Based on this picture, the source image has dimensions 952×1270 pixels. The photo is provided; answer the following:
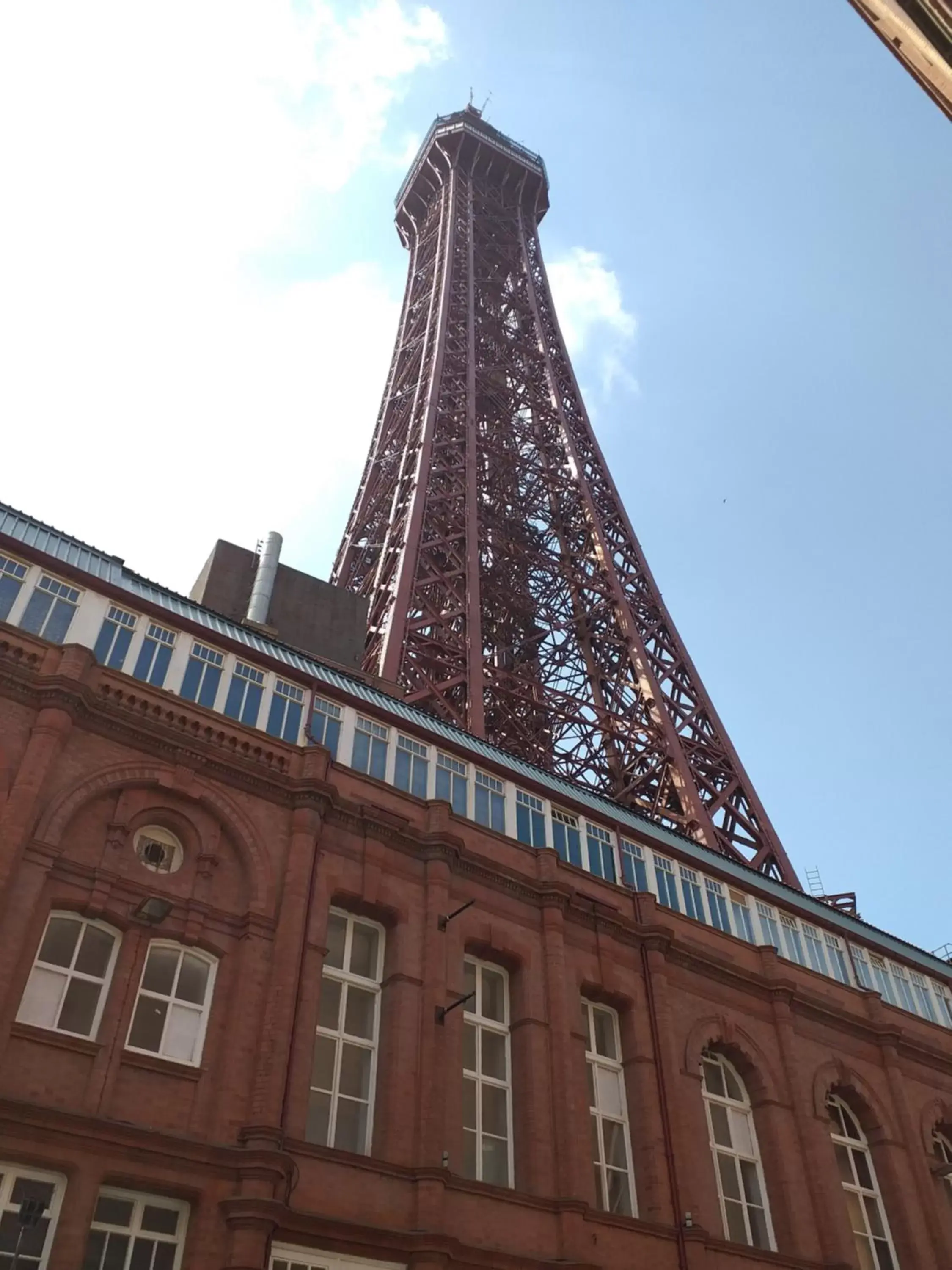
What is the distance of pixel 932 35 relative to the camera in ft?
39.7

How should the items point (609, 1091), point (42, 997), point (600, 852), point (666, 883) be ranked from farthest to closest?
point (666, 883) → point (600, 852) → point (609, 1091) → point (42, 997)

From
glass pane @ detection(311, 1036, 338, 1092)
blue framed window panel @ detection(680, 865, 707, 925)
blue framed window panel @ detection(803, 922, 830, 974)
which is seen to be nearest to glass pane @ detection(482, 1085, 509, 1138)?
glass pane @ detection(311, 1036, 338, 1092)

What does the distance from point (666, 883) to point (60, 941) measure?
1120 cm

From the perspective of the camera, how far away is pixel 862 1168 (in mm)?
19031

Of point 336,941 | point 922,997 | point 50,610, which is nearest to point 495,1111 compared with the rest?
point 336,941

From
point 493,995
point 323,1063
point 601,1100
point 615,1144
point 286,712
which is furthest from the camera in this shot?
point 286,712

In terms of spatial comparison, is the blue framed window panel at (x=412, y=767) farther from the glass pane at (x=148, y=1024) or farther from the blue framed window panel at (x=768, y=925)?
the blue framed window panel at (x=768, y=925)

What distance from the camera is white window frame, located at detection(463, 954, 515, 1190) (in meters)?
14.6

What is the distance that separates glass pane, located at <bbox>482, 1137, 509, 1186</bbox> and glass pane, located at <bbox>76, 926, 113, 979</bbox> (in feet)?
18.4

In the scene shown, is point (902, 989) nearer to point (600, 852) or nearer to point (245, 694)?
point (600, 852)

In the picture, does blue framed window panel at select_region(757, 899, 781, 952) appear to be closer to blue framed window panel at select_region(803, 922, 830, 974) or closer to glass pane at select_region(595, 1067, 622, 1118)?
blue framed window panel at select_region(803, 922, 830, 974)

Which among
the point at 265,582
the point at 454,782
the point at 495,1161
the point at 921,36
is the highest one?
the point at 265,582

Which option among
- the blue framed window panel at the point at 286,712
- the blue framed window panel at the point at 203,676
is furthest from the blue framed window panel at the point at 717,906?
the blue framed window panel at the point at 203,676

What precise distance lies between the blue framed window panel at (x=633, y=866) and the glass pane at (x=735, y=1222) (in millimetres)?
5031
